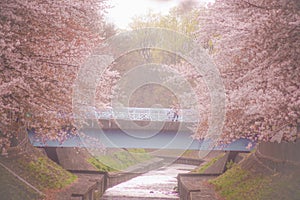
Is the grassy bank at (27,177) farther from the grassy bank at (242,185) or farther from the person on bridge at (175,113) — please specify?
the grassy bank at (242,185)

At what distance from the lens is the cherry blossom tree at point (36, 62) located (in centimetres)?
1166

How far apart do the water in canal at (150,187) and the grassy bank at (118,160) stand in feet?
5.08

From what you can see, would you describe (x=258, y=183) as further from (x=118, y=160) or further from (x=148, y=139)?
(x=118, y=160)

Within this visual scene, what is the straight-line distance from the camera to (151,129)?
28.2 meters

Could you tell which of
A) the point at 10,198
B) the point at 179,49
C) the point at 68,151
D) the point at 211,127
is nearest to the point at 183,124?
the point at 68,151

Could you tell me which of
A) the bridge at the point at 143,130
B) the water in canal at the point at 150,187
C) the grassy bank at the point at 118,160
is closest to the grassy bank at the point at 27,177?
the bridge at the point at 143,130

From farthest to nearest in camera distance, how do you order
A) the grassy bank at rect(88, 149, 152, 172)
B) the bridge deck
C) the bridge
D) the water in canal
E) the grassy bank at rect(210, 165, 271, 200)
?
the grassy bank at rect(88, 149, 152, 172) < the water in canal < the bridge deck < the bridge < the grassy bank at rect(210, 165, 271, 200)

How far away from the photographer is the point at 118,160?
41.1m

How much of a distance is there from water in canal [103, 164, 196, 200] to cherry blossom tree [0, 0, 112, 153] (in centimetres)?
1574

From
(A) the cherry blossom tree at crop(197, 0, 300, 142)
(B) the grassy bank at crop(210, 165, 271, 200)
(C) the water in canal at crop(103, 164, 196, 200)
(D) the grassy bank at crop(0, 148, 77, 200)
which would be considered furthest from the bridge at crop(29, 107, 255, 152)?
(A) the cherry blossom tree at crop(197, 0, 300, 142)

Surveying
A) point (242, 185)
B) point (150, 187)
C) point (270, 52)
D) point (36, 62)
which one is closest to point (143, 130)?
point (150, 187)

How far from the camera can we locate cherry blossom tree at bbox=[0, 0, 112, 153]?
38.2ft

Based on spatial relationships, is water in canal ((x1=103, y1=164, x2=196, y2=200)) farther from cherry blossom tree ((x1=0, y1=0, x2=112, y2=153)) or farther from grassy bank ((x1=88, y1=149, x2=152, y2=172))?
cherry blossom tree ((x1=0, y1=0, x2=112, y2=153))

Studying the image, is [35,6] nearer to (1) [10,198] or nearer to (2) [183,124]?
(1) [10,198]
